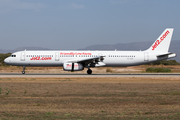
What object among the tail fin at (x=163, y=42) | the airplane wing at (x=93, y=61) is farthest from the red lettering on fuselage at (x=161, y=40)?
the airplane wing at (x=93, y=61)

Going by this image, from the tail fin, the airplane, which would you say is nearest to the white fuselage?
the airplane

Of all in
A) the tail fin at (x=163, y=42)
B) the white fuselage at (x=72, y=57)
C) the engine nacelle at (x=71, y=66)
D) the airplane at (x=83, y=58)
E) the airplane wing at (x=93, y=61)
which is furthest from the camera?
the tail fin at (x=163, y=42)

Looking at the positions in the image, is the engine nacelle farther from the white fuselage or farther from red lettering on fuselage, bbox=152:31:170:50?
red lettering on fuselage, bbox=152:31:170:50

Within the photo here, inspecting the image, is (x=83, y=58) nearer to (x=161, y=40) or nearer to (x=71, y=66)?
(x=71, y=66)

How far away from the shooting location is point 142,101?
49.2 feet

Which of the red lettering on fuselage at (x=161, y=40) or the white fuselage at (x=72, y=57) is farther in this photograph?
the red lettering on fuselage at (x=161, y=40)

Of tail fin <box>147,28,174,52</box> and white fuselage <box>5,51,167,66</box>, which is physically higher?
tail fin <box>147,28,174,52</box>

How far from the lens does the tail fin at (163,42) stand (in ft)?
145

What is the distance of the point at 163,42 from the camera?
4434 centimetres

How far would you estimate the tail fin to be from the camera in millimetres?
44312

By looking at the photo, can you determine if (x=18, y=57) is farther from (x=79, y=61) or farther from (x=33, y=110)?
(x=33, y=110)

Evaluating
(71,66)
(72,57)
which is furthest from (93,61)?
(71,66)

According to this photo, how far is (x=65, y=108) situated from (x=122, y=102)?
3.60m

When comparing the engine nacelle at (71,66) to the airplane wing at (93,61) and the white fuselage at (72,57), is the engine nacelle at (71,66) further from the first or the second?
the white fuselage at (72,57)
